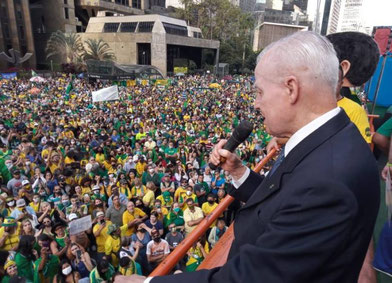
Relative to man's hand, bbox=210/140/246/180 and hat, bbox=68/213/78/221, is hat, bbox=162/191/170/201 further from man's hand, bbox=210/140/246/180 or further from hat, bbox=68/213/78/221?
man's hand, bbox=210/140/246/180

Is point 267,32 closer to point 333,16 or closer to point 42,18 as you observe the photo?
point 333,16

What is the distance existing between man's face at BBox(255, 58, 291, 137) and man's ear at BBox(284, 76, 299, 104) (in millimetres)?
15

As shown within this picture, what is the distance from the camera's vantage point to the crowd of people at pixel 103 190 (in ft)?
15.5

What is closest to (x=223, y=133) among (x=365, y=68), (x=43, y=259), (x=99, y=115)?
(x=99, y=115)

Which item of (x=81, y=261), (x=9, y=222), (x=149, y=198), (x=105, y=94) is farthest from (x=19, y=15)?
(x=81, y=261)

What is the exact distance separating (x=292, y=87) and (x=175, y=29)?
44.5 meters

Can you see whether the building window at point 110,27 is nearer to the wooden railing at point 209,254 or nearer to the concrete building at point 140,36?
the concrete building at point 140,36

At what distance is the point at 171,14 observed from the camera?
191 feet

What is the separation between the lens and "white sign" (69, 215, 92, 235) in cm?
486

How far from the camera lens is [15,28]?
36906mm

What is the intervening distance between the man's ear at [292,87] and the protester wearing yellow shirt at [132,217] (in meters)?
5.43

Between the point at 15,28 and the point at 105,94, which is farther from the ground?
the point at 15,28

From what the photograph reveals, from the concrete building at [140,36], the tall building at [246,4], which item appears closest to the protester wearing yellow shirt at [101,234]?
the concrete building at [140,36]

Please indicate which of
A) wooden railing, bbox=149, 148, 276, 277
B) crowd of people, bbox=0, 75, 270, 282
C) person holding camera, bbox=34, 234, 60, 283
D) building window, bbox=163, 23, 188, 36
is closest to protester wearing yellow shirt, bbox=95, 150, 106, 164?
crowd of people, bbox=0, 75, 270, 282
